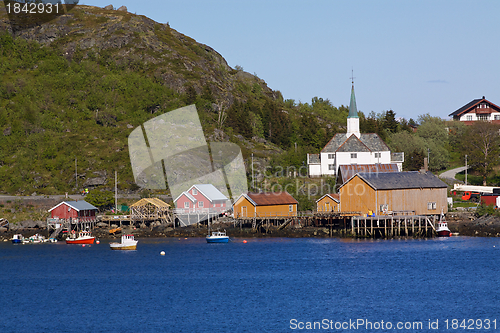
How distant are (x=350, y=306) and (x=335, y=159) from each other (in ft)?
205

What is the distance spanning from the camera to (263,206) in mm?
72438

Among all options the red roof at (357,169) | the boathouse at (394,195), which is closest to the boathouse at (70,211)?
the boathouse at (394,195)

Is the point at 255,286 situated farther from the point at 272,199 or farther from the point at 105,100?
the point at 105,100

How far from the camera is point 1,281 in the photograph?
48.0m

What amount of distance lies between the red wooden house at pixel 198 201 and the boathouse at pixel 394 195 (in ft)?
57.7

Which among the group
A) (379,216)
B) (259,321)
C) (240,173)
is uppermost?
(240,173)

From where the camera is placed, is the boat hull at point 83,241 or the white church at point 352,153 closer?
the boat hull at point 83,241

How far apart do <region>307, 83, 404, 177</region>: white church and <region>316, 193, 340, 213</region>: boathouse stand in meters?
21.2

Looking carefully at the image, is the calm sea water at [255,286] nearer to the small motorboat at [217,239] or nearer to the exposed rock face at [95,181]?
the small motorboat at [217,239]

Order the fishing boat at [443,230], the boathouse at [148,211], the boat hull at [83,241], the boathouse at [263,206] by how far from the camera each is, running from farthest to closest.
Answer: the boathouse at [148,211] < the boathouse at [263,206] < the boat hull at [83,241] < the fishing boat at [443,230]

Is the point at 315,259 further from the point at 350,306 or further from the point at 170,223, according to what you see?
the point at 170,223

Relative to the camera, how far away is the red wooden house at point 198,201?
3031 inches

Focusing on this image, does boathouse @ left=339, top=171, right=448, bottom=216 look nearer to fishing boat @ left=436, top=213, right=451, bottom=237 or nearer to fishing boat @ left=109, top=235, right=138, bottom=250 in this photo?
fishing boat @ left=436, top=213, right=451, bottom=237

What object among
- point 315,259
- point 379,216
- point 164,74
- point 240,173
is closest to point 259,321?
point 315,259
